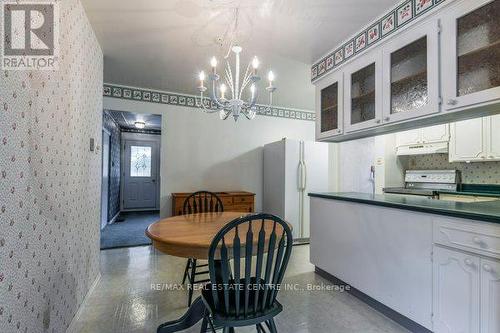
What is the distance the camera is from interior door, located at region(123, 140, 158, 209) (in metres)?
6.52

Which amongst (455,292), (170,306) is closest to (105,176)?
(170,306)

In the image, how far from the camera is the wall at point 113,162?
4995mm

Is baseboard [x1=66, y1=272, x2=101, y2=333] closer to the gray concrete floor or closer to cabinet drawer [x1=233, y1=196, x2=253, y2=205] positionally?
the gray concrete floor

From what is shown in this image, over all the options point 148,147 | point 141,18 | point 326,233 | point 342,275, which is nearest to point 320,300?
point 342,275

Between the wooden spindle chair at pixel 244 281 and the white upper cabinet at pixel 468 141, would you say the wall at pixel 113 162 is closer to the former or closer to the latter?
the wooden spindle chair at pixel 244 281

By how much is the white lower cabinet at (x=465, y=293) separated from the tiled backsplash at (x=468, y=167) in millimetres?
2418

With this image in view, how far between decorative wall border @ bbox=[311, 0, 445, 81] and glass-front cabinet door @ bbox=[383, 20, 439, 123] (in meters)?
0.10

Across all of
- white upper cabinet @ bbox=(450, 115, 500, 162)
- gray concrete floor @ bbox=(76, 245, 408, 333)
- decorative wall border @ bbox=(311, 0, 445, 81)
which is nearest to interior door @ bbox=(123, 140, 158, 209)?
gray concrete floor @ bbox=(76, 245, 408, 333)

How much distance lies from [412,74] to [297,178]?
7.56 feet

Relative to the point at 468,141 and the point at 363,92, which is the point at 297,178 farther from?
the point at 468,141

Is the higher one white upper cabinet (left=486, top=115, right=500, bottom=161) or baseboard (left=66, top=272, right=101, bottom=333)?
white upper cabinet (left=486, top=115, right=500, bottom=161)

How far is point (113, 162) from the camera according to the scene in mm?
5371

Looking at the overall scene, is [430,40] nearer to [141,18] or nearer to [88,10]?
[141,18]

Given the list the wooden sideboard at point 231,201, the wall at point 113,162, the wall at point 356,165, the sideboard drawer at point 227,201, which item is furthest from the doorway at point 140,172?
the wall at point 356,165
